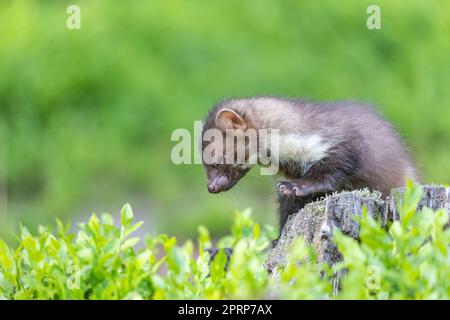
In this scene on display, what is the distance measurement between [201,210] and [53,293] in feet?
17.4

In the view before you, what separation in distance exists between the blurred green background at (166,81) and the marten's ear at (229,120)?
331 cm

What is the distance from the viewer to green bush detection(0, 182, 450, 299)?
9.73ft

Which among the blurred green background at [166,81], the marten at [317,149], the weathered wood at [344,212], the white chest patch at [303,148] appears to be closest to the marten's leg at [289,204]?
the marten at [317,149]

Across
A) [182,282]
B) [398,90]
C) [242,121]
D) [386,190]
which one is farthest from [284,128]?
[398,90]

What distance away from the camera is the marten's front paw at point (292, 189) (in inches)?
199

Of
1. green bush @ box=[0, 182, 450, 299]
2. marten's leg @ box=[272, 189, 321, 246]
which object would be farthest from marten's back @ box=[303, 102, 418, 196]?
green bush @ box=[0, 182, 450, 299]

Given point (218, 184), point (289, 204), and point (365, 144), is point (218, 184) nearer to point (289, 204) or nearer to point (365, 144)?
point (289, 204)

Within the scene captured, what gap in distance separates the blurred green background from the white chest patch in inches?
136

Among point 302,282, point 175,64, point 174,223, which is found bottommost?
point 174,223

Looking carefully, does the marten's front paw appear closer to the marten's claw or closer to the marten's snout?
the marten's claw

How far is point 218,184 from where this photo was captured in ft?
17.9

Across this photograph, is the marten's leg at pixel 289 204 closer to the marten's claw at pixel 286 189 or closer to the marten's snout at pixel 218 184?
the marten's claw at pixel 286 189

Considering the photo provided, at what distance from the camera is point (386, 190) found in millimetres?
5184

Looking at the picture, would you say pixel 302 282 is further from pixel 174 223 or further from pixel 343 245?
pixel 174 223
